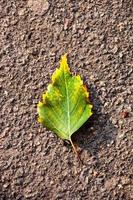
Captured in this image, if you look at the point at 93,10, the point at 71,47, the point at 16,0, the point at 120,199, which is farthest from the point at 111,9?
the point at 120,199

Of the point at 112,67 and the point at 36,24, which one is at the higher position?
the point at 36,24

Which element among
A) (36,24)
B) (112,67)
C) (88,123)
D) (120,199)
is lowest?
(120,199)

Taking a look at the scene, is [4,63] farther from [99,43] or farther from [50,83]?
[99,43]
